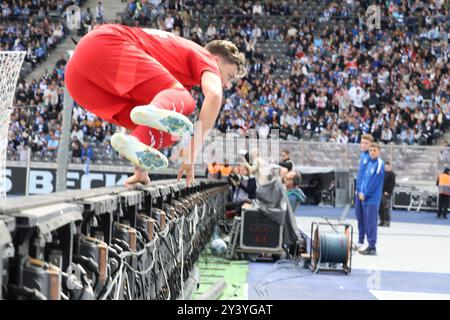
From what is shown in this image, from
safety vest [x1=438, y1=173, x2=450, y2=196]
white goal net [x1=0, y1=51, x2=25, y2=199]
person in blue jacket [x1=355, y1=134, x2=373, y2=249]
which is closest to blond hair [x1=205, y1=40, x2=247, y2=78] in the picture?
white goal net [x1=0, y1=51, x2=25, y2=199]

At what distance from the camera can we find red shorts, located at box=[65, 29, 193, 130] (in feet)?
11.1

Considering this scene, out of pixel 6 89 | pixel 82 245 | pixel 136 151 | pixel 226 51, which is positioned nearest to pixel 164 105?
pixel 136 151

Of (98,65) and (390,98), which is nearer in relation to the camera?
(98,65)

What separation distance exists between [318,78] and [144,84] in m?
26.9

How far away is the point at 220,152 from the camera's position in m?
22.2

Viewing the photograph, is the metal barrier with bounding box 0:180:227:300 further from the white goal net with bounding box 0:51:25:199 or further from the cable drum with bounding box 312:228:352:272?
the white goal net with bounding box 0:51:25:199

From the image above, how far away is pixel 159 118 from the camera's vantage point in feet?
10.3

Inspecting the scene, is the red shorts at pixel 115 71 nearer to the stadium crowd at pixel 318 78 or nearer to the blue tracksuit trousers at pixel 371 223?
the blue tracksuit trousers at pixel 371 223

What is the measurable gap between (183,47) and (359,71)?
2689 cm

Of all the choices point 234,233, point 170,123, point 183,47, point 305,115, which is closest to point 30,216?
point 170,123

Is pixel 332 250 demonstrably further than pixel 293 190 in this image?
No

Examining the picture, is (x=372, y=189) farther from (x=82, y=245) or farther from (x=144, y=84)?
(x=82, y=245)
